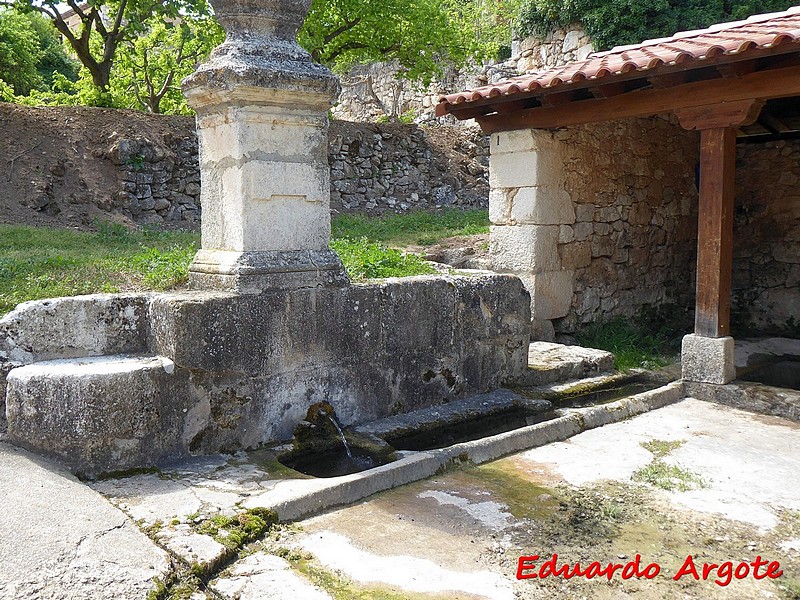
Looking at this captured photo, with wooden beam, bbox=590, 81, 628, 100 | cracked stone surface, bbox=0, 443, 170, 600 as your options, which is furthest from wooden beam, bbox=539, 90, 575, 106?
cracked stone surface, bbox=0, 443, 170, 600

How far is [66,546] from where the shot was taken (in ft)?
8.45

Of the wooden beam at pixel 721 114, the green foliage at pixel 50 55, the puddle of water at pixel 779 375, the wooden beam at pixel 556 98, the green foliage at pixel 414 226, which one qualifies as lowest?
the puddle of water at pixel 779 375

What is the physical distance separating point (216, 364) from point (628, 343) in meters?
5.02

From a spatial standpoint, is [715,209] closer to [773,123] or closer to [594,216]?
[594,216]

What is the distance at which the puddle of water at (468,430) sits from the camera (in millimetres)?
4469

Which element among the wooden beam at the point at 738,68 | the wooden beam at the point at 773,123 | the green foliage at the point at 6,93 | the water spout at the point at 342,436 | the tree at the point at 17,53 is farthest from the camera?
the tree at the point at 17,53

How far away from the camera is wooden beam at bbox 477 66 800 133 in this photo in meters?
5.41

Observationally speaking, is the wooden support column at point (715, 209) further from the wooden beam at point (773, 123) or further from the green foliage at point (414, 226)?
the green foliage at point (414, 226)

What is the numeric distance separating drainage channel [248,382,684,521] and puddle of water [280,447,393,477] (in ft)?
0.11

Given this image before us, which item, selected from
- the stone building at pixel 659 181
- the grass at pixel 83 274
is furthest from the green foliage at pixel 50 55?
the stone building at pixel 659 181

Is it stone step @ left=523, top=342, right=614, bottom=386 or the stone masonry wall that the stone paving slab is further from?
the stone masonry wall

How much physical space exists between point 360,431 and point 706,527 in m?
2.04

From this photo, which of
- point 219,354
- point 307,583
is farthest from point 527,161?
point 307,583

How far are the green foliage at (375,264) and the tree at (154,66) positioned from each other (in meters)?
10.2
